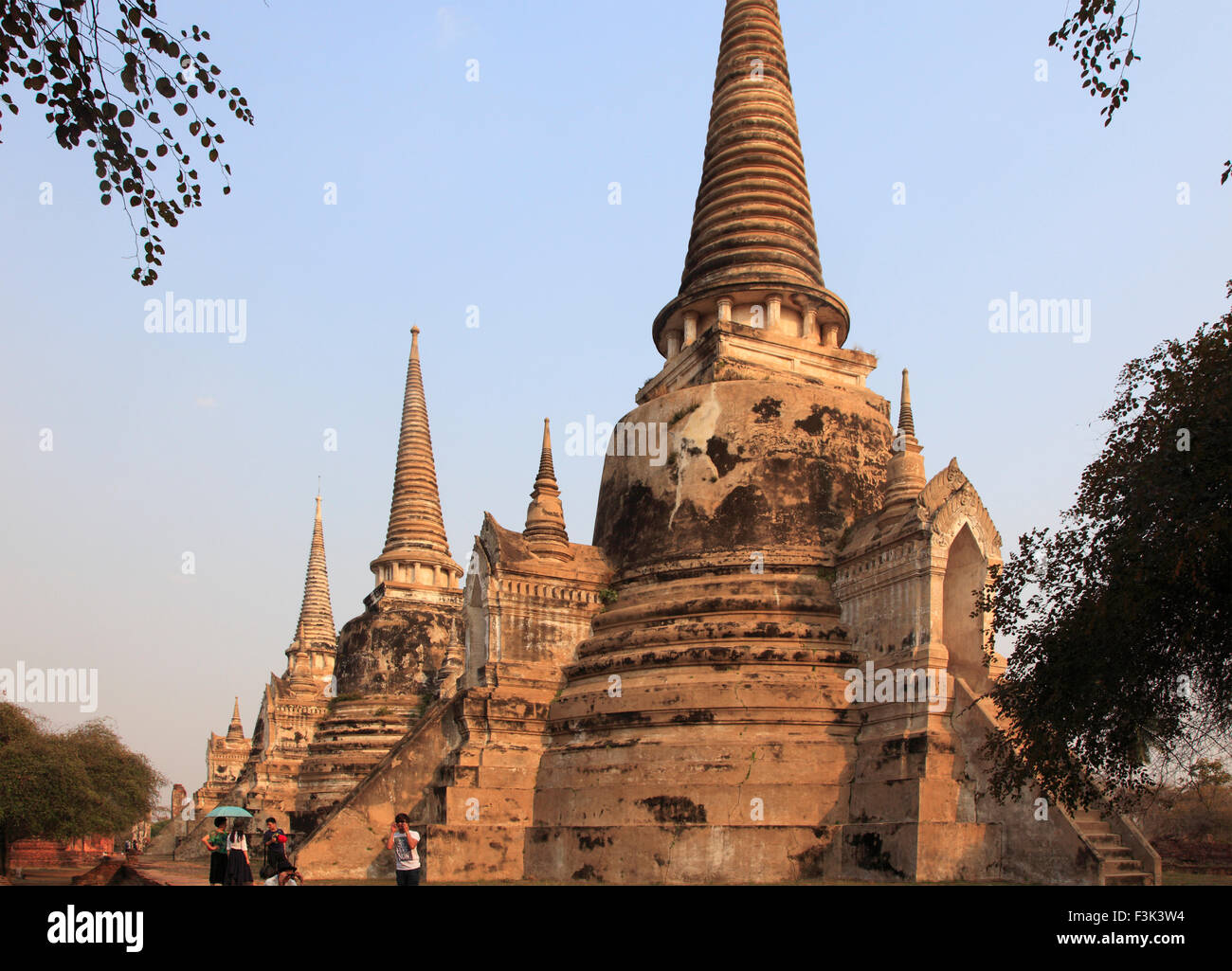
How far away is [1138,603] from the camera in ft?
38.1

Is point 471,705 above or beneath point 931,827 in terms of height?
above

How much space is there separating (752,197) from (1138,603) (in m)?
15.4

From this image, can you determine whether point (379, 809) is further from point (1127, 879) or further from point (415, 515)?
point (415, 515)

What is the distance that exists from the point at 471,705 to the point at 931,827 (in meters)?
8.32

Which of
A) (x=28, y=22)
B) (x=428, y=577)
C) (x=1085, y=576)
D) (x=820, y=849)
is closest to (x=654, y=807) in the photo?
(x=820, y=849)

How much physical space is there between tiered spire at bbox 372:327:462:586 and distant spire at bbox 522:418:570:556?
14.4m

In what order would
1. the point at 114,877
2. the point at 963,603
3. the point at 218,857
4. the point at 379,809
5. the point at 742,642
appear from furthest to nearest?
the point at 379,809, the point at 742,642, the point at 963,603, the point at 218,857, the point at 114,877

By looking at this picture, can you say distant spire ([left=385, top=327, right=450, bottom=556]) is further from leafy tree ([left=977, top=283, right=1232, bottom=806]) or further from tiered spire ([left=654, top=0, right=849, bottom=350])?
leafy tree ([left=977, top=283, right=1232, bottom=806])

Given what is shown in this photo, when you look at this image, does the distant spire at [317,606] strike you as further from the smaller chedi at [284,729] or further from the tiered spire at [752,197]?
the tiered spire at [752,197]

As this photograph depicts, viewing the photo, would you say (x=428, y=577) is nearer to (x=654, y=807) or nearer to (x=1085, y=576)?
(x=654, y=807)

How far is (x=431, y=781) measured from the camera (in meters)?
21.0

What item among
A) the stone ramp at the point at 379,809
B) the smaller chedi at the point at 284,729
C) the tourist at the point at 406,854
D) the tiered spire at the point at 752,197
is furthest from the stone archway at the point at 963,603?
the smaller chedi at the point at 284,729

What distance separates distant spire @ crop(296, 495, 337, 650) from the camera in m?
51.4

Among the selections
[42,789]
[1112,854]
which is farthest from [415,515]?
[1112,854]
